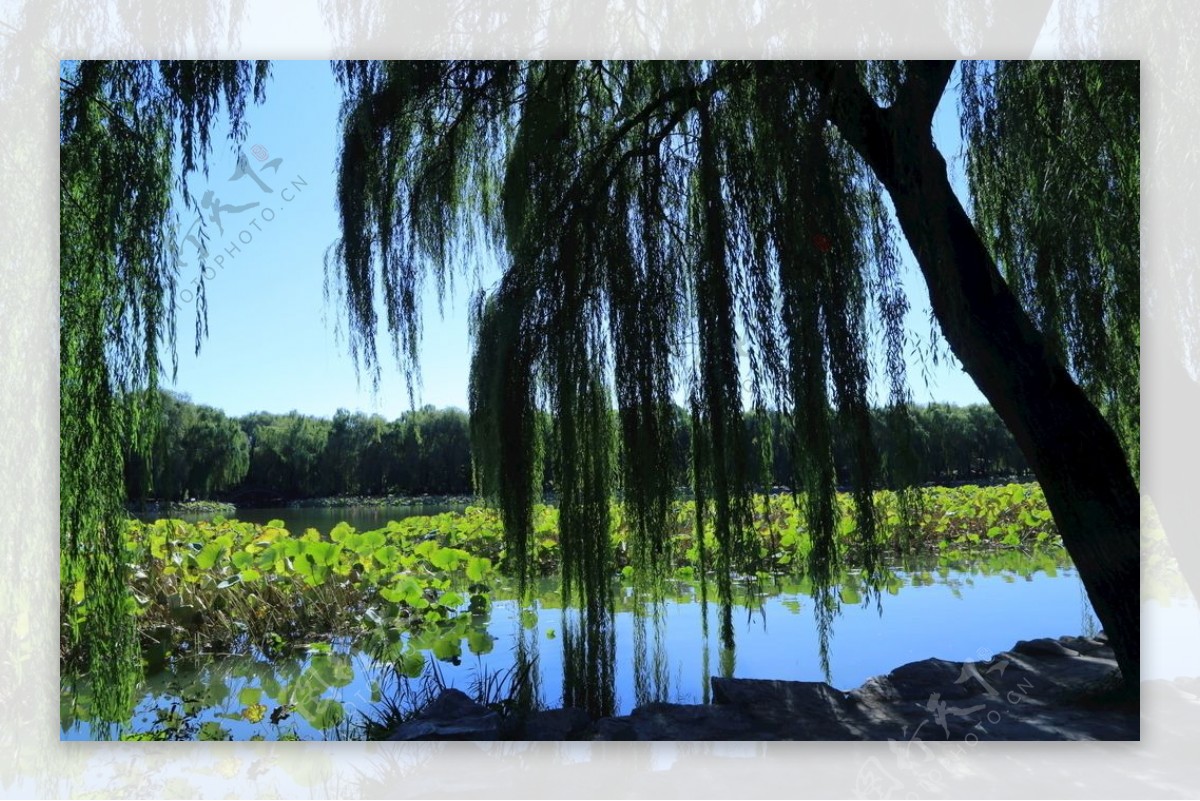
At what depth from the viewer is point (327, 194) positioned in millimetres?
2488

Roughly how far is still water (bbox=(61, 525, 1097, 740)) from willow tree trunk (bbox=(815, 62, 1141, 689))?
14cm

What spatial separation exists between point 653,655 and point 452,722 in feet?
1.82

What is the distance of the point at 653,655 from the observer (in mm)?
2512

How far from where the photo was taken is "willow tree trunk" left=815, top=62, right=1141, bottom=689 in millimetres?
2410

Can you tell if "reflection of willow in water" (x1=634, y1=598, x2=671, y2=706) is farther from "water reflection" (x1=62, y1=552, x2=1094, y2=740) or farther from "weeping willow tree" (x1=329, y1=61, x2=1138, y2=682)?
"weeping willow tree" (x1=329, y1=61, x2=1138, y2=682)

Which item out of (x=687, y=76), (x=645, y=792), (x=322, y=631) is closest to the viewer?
(x=645, y=792)

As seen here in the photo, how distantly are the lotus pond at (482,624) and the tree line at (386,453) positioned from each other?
0.34ft

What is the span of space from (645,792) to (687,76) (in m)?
1.83

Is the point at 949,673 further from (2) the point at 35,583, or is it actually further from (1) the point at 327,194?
(2) the point at 35,583

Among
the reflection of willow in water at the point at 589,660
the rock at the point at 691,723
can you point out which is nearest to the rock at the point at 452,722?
the reflection of willow in water at the point at 589,660

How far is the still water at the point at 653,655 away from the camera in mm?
2439

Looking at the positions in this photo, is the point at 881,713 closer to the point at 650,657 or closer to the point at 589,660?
the point at 650,657

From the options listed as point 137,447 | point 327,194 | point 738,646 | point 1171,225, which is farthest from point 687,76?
point 137,447

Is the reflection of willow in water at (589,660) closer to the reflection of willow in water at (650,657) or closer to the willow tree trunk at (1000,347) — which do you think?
the reflection of willow in water at (650,657)
